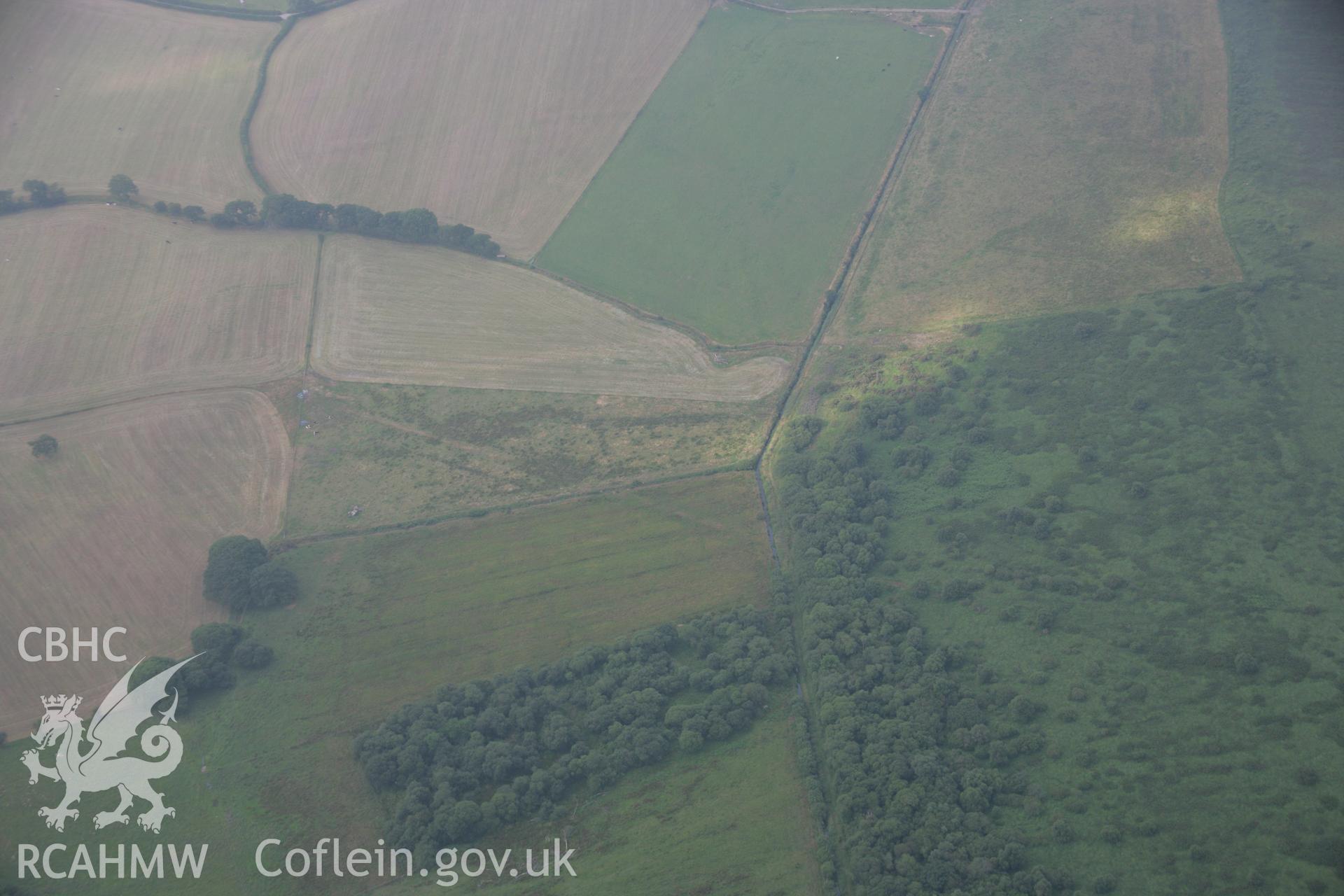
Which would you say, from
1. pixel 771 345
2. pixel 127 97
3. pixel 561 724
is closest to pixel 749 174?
pixel 771 345

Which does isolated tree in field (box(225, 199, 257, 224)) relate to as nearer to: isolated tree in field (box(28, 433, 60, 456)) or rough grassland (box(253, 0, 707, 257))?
rough grassland (box(253, 0, 707, 257))

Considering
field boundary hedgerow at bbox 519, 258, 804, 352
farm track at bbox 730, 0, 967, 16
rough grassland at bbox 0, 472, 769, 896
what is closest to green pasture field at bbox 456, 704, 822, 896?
rough grassland at bbox 0, 472, 769, 896

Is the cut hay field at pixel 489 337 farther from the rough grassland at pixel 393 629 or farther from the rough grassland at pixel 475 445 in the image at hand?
the rough grassland at pixel 393 629

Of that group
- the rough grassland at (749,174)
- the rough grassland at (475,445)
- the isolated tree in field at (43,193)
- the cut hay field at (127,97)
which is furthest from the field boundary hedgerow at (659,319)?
the isolated tree in field at (43,193)

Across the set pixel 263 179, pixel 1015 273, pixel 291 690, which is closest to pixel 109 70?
pixel 263 179

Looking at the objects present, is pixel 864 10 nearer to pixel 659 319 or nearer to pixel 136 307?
pixel 659 319
